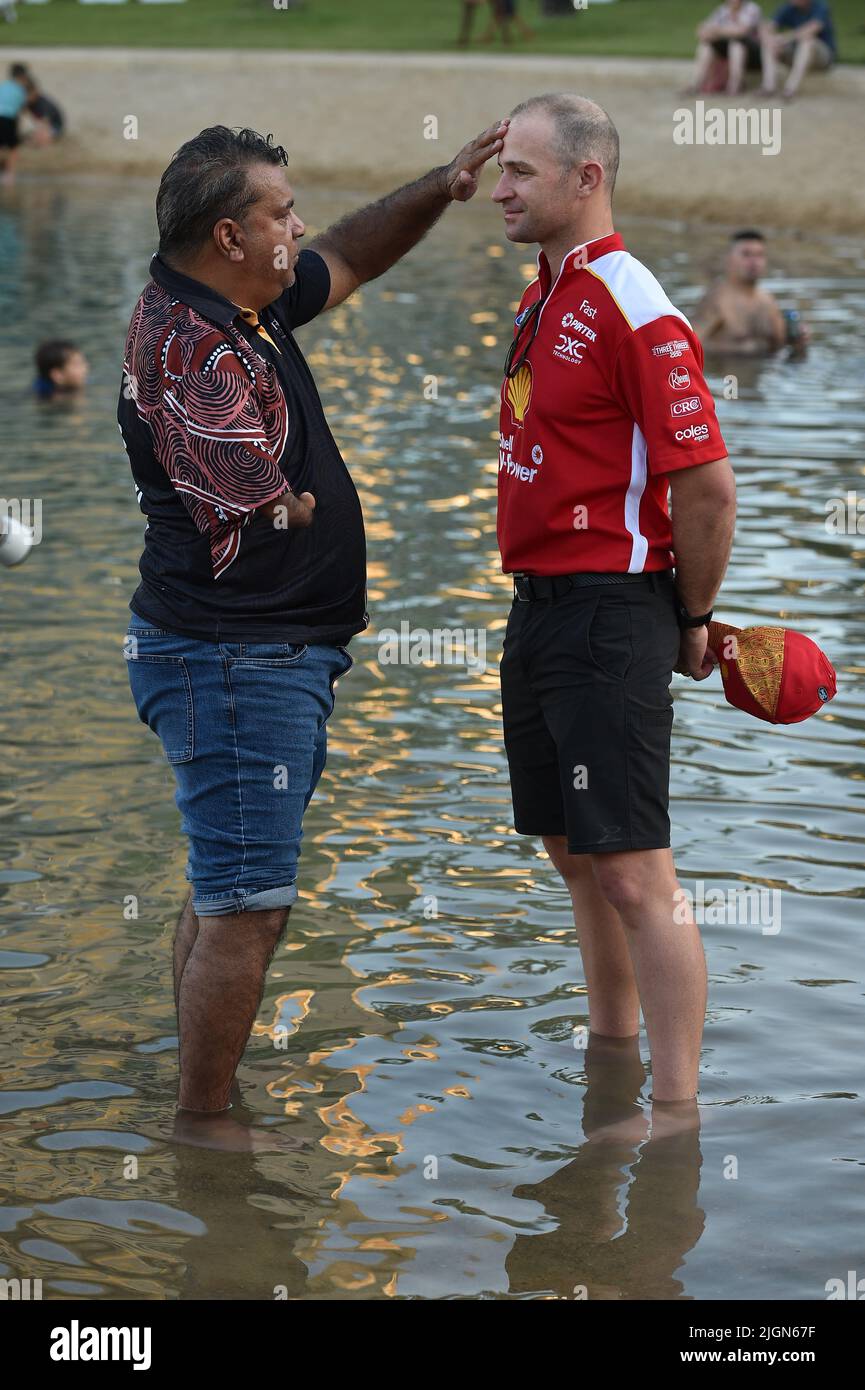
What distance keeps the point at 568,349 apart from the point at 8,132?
31.1 m

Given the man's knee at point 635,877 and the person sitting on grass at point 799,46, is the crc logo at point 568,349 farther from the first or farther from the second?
the person sitting on grass at point 799,46

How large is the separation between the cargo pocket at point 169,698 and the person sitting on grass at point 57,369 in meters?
9.86

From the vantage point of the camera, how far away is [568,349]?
4.41 metres

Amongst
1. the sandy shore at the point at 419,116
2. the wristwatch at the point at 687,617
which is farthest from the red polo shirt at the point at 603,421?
the sandy shore at the point at 419,116

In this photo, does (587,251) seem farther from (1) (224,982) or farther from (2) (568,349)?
(1) (224,982)

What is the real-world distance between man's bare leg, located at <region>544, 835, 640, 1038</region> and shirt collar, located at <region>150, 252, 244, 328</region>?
151 cm

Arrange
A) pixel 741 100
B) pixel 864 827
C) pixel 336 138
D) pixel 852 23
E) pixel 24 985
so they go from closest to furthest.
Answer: pixel 24 985 < pixel 864 827 < pixel 741 100 < pixel 336 138 < pixel 852 23

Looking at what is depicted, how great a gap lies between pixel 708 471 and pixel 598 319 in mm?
423

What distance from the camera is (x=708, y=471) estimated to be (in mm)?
4293

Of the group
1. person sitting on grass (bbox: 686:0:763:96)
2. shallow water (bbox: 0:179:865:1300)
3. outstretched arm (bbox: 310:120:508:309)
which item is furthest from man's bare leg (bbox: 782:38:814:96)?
outstretched arm (bbox: 310:120:508:309)

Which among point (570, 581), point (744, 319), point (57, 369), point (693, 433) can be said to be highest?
point (744, 319)

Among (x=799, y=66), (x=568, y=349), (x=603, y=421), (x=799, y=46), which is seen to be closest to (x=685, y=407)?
(x=603, y=421)
